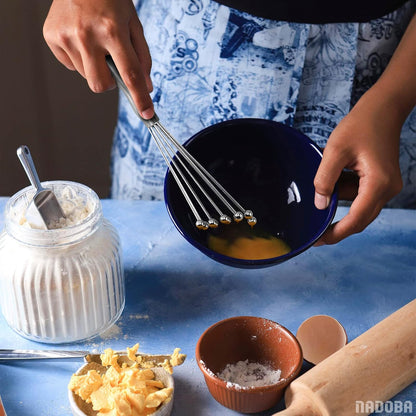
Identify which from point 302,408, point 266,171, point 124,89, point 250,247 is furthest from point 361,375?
point 124,89

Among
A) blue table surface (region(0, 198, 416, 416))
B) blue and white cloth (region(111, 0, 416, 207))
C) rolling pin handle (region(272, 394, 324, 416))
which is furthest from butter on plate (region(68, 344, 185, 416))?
blue and white cloth (region(111, 0, 416, 207))

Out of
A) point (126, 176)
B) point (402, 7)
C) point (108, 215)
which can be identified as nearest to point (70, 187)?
point (108, 215)

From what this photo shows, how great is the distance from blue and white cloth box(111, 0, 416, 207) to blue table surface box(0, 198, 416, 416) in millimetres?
186

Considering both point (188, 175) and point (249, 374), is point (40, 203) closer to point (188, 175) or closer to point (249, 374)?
point (188, 175)

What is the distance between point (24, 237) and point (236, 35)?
503mm

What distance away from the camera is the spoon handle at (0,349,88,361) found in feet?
2.65

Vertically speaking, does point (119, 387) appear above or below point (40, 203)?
below

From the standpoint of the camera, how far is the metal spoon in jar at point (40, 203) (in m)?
0.80

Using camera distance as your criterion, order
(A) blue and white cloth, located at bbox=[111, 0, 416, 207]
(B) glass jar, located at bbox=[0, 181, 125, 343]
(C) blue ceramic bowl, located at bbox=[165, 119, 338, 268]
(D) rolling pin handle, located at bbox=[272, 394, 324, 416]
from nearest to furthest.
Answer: (D) rolling pin handle, located at bbox=[272, 394, 324, 416] < (B) glass jar, located at bbox=[0, 181, 125, 343] < (C) blue ceramic bowl, located at bbox=[165, 119, 338, 268] < (A) blue and white cloth, located at bbox=[111, 0, 416, 207]

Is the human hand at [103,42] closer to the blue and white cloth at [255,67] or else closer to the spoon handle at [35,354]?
the blue and white cloth at [255,67]

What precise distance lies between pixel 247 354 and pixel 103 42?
46 cm

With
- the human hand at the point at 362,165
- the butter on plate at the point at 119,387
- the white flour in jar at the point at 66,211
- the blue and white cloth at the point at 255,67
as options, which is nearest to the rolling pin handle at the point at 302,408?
the butter on plate at the point at 119,387

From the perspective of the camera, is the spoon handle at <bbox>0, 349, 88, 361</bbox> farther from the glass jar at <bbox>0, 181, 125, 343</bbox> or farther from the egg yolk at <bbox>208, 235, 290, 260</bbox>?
the egg yolk at <bbox>208, 235, 290, 260</bbox>

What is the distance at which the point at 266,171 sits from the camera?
963 millimetres
